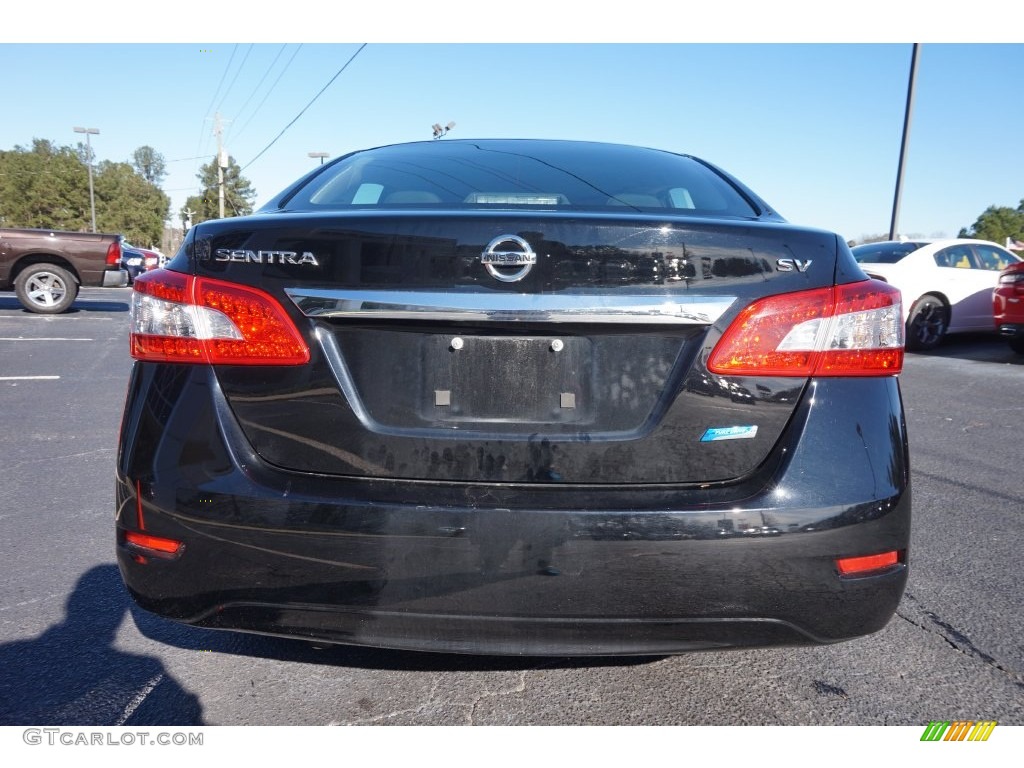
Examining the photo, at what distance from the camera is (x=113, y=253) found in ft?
44.4

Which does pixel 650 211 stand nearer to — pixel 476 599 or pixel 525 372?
pixel 525 372

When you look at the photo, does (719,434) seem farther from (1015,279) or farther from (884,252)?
(884,252)


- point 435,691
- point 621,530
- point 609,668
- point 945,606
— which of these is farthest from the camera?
point 945,606

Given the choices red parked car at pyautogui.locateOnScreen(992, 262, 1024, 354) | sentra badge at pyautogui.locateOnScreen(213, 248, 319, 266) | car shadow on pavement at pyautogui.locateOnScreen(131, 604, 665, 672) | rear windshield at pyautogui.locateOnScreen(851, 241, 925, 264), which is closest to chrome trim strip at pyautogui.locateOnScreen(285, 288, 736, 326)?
sentra badge at pyautogui.locateOnScreen(213, 248, 319, 266)

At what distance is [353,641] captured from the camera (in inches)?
69.5

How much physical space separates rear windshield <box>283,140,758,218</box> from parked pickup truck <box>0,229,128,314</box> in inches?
482

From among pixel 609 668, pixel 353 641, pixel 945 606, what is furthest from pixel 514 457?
pixel 945 606

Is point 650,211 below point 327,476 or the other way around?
the other way around

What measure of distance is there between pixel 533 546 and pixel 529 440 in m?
0.23

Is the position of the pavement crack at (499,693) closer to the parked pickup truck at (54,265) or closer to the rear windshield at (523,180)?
the rear windshield at (523,180)

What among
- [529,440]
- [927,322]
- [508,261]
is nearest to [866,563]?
[529,440]

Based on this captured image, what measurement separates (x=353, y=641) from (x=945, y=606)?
2.17m

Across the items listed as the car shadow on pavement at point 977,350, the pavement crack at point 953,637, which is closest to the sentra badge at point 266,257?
the pavement crack at point 953,637
